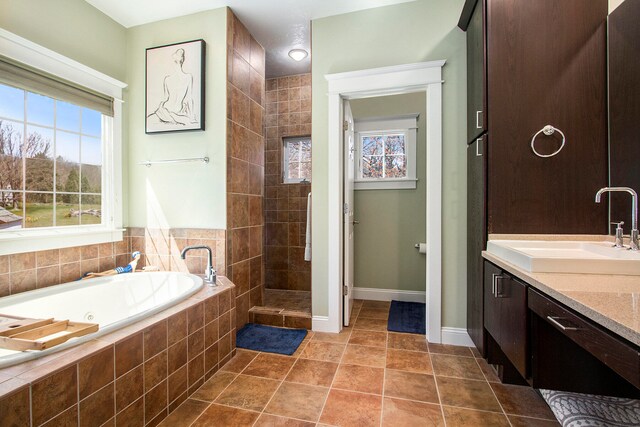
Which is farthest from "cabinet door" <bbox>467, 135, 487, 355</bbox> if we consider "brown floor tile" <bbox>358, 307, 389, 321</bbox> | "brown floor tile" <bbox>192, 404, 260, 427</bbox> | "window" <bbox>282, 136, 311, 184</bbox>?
"window" <bbox>282, 136, 311, 184</bbox>

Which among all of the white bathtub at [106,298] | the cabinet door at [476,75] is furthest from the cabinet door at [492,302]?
the white bathtub at [106,298]

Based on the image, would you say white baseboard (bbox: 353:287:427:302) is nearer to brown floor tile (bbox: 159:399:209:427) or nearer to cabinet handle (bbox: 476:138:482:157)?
cabinet handle (bbox: 476:138:482:157)

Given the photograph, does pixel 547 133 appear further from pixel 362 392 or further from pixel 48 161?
pixel 48 161

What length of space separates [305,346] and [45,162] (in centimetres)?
231

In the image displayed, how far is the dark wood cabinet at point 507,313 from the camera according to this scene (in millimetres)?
1244

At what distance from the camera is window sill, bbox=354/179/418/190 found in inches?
127

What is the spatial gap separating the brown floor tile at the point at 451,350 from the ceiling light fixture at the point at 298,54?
9.80ft

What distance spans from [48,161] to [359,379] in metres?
2.63

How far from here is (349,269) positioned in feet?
8.75

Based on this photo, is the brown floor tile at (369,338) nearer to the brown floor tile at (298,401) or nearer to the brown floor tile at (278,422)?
the brown floor tile at (298,401)

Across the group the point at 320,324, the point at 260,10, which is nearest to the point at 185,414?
the point at 320,324

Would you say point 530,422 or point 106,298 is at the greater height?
point 106,298

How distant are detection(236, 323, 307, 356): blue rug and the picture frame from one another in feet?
5.71

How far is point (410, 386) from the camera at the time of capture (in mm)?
1724
